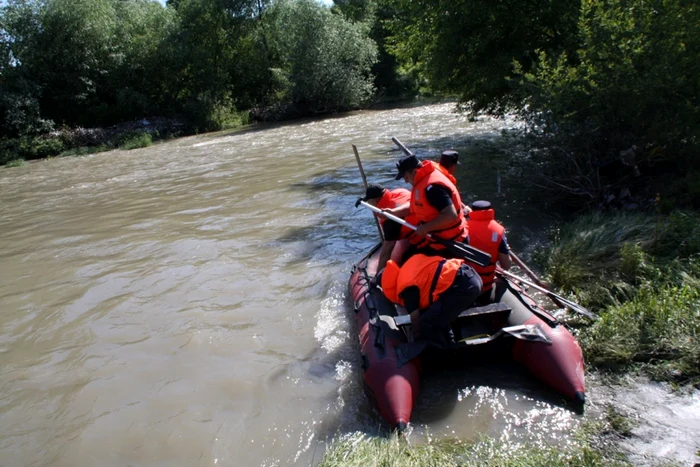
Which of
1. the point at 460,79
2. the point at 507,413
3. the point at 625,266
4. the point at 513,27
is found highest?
the point at 513,27

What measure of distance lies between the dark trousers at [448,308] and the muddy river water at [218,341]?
1.41ft

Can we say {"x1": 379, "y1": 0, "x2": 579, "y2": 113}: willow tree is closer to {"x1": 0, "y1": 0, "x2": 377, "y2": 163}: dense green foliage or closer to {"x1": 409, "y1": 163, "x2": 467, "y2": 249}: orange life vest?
{"x1": 409, "y1": 163, "x2": 467, "y2": 249}: orange life vest

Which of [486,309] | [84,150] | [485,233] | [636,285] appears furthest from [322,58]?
[486,309]

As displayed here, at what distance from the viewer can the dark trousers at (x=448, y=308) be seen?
11.9 ft

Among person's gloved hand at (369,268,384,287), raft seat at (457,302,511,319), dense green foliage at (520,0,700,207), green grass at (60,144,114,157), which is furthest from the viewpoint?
green grass at (60,144,114,157)

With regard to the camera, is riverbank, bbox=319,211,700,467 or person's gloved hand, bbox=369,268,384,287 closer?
riverbank, bbox=319,211,700,467

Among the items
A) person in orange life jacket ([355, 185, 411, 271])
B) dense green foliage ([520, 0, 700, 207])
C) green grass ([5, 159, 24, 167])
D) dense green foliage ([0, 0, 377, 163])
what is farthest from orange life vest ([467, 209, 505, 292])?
dense green foliage ([0, 0, 377, 163])

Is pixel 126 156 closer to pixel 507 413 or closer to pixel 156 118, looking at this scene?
pixel 156 118

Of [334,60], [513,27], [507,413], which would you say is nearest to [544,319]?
[507,413]

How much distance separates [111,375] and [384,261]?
273cm

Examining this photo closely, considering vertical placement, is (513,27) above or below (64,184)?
above

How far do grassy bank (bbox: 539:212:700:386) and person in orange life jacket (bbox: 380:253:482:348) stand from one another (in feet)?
3.67

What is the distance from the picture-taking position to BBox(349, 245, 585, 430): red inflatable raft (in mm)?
3486

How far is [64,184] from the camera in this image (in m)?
14.4
